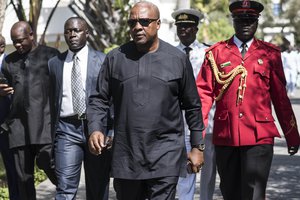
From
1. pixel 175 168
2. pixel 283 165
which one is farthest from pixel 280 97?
pixel 283 165

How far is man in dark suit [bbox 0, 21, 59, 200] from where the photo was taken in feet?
27.3

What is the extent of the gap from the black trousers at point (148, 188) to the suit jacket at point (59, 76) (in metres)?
1.67

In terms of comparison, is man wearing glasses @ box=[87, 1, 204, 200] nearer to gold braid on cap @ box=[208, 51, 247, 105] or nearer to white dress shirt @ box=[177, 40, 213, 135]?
gold braid on cap @ box=[208, 51, 247, 105]

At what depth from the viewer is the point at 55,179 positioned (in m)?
8.16

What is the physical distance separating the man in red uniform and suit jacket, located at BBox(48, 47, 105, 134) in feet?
3.65

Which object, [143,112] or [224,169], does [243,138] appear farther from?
[143,112]

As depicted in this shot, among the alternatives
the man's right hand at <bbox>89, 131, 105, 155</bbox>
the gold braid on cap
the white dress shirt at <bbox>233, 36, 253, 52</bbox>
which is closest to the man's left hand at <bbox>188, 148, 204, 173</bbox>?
the man's right hand at <bbox>89, 131, 105, 155</bbox>

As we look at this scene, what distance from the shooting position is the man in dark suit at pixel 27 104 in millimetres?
8320

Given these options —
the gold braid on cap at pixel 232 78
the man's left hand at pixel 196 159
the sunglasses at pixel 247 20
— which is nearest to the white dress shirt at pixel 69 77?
the gold braid on cap at pixel 232 78

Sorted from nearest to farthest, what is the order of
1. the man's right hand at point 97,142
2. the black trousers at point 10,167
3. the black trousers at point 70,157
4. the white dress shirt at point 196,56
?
the man's right hand at point 97,142
the black trousers at point 70,157
the white dress shirt at point 196,56
the black trousers at point 10,167

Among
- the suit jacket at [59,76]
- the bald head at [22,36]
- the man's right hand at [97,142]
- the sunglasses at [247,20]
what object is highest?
the sunglasses at [247,20]

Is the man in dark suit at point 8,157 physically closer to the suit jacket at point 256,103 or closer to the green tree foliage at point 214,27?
the suit jacket at point 256,103

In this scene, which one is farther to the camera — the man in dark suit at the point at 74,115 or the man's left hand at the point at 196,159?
the man in dark suit at the point at 74,115

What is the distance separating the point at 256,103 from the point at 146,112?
143cm
